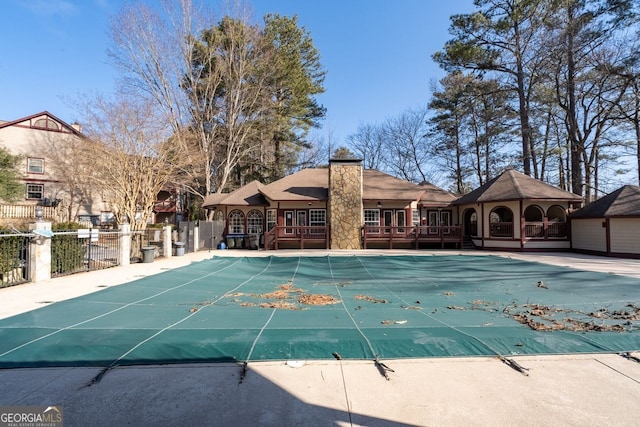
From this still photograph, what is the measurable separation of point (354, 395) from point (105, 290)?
6715 mm

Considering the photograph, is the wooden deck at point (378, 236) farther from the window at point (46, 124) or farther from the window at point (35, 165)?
the window at point (46, 124)

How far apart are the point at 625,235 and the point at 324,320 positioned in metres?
17.4

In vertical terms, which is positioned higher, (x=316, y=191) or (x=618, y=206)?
(x=316, y=191)

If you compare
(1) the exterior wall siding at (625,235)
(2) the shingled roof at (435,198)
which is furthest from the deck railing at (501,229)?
(1) the exterior wall siding at (625,235)

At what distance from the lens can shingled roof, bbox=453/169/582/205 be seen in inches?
668

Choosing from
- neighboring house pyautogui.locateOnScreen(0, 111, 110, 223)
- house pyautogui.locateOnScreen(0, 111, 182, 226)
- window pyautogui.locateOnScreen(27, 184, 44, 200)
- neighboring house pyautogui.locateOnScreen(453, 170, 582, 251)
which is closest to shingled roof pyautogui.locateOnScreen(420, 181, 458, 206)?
neighboring house pyautogui.locateOnScreen(453, 170, 582, 251)

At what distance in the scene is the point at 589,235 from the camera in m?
16.3

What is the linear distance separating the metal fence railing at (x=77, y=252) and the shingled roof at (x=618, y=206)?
2222 centimetres

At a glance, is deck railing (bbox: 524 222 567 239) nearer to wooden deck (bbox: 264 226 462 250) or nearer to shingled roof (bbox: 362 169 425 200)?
wooden deck (bbox: 264 226 462 250)

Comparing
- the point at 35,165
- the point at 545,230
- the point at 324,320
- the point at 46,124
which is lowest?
the point at 324,320

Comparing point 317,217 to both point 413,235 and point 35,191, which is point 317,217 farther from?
point 35,191

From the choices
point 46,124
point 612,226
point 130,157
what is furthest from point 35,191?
point 612,226

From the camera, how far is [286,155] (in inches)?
1146

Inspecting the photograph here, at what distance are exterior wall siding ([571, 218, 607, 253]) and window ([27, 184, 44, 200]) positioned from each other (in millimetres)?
40327
